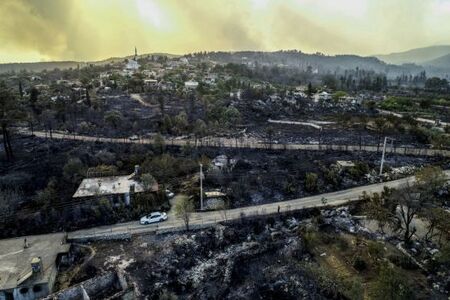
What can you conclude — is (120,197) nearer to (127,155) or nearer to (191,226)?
(191,226)

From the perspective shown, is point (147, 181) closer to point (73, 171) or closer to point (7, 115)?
point (73, 171)

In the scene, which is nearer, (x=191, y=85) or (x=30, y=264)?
(x=30, y=264)

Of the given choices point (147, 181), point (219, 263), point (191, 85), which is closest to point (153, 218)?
point (147, 181)

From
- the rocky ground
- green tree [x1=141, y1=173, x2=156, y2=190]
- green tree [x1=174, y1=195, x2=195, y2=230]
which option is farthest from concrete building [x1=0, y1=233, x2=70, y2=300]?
green tree [x1=174, y1=195, x2=195, y2=230]

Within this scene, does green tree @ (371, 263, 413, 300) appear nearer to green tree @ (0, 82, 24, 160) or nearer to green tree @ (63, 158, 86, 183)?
green tree @ (63, 158, 86, 183)

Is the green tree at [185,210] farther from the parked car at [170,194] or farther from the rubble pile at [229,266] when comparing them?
the parked car at [170,194]

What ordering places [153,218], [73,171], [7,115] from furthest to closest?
[7,115] → [73,171] → [153,218]

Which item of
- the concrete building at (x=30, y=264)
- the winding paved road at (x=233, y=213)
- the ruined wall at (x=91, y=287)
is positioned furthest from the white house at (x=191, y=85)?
the ruined wall at (x=91, y=287)
